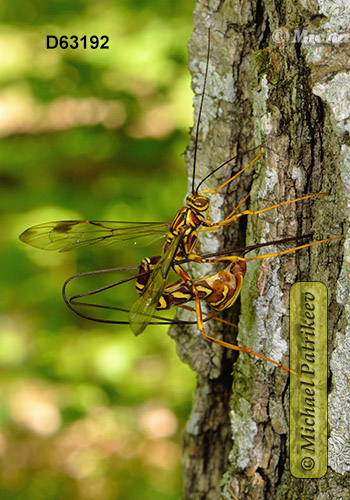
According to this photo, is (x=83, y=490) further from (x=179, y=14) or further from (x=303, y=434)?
(x=179, y=14)

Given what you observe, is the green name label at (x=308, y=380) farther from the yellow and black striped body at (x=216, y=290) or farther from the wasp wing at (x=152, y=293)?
the wasp wing at (x=152, y=293)

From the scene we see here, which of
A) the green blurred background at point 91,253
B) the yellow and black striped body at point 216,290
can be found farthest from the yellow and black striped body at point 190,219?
the green blurred background at point 91,253

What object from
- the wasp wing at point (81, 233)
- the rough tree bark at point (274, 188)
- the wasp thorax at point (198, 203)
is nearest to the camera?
the rough tree bark at point (274, 188)

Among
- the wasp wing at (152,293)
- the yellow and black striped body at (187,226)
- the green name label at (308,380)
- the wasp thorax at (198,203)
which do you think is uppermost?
the wasp thorax at (198,203)

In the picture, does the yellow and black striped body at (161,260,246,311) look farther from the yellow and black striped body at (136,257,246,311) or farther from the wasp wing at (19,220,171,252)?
the wasp wing at (19,220,171,252)

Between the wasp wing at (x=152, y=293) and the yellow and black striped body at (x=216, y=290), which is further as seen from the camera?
the yellow and black striped body at (x=216, y=290)

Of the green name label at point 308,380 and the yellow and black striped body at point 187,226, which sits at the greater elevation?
the yellow and black striped body at point 187,226

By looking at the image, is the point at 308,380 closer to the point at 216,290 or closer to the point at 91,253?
the point at 216,290

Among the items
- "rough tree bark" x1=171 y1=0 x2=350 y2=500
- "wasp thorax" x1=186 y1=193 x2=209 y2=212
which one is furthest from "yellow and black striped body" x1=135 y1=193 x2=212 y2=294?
"rough tree bark" x1=171 y1=0 x2=350 y2=500
